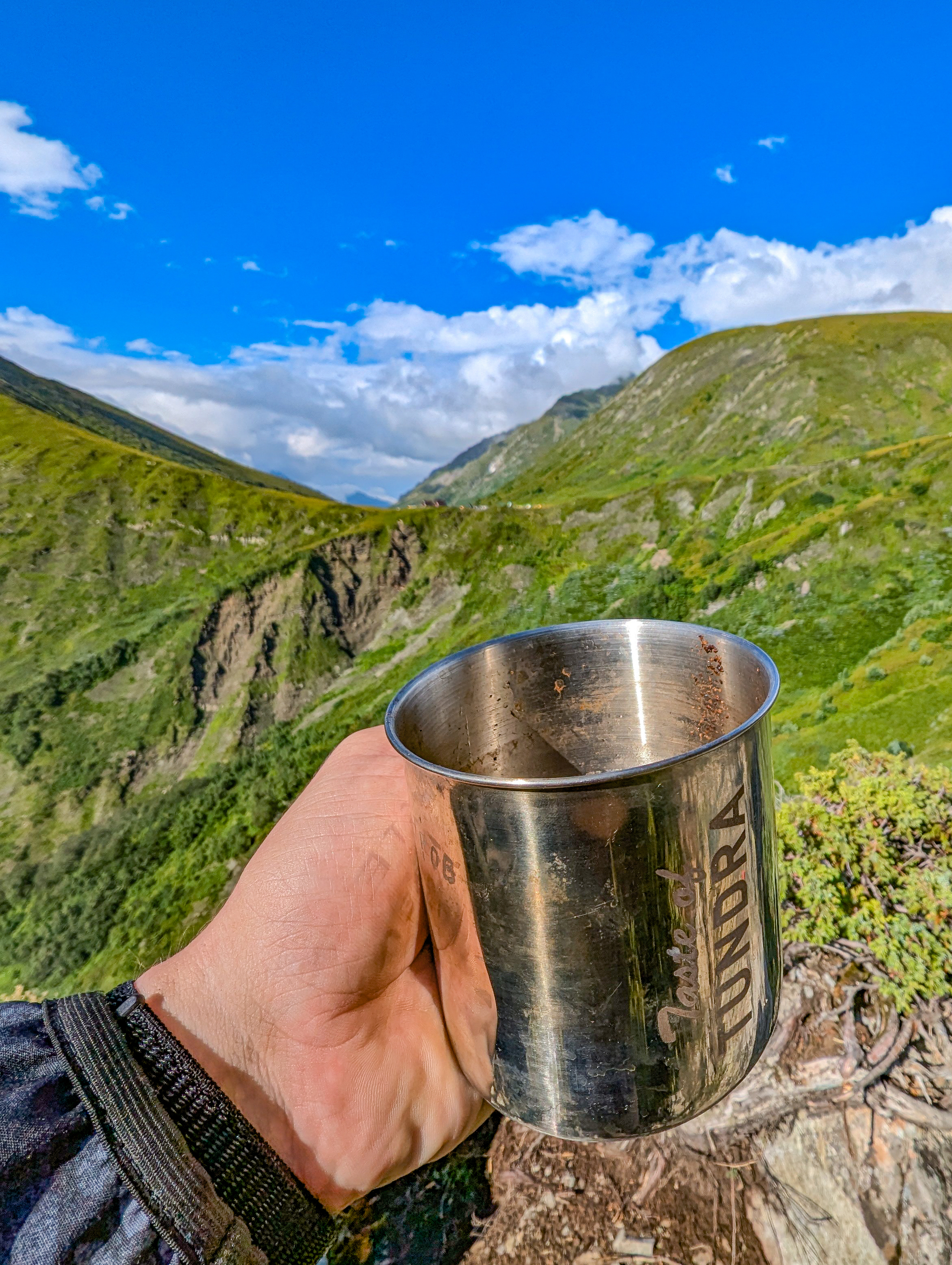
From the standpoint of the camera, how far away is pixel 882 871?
5.70m

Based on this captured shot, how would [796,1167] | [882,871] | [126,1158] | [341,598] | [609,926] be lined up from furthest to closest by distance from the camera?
[341,598], [882,871], [796,1167], [126,1158], [609,926]

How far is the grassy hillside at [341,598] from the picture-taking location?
18.0 m

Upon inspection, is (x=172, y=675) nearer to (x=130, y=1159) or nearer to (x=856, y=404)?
(x=130, y=1159)

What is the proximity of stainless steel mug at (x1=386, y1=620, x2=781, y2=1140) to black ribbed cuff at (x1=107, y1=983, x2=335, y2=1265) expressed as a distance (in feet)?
2.55

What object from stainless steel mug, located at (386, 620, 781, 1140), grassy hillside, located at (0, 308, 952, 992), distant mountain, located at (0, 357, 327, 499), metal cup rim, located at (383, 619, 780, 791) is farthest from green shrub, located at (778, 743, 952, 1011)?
distant mountain, located at (0, 357, 327, 499)

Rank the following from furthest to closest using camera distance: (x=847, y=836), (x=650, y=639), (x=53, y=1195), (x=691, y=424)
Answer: (x=691, y=424)
(x=847, y=836)
(x=650, y=639)
(x=53, y=1195)

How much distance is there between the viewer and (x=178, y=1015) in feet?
8.20

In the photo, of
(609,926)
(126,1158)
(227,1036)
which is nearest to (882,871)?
(609,926)

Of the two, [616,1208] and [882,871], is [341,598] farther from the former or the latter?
[616,1208]

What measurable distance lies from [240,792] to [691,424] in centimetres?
4768

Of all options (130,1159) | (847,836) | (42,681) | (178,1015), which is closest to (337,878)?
(178,1015)

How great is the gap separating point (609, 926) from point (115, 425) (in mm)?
114524

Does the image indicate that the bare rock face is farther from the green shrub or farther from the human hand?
the human hand

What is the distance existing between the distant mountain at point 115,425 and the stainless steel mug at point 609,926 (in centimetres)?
8167
